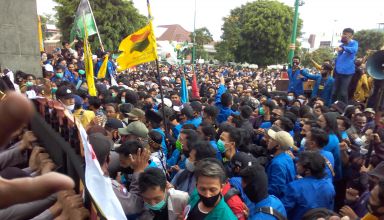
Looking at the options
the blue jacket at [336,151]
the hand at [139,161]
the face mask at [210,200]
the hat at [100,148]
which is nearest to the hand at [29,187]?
the hat at [100,148]

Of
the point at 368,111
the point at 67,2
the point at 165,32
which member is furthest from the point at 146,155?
the point at 165,32

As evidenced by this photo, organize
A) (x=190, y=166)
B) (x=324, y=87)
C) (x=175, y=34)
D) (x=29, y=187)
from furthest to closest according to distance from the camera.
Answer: (x=175, y=34) < (x=324, y=87) < (x=190, y=166) < (x=29, y=187)

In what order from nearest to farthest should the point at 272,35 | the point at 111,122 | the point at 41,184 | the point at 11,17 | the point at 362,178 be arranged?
the point at 41,184
the point at 362,178
the point at 111,122
the point at 11,17
the point at 272,35

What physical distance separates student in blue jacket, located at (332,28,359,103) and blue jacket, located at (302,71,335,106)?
0.46ft

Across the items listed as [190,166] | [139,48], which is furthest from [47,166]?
[139,48]

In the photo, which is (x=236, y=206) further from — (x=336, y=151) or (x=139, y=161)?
(x=336, y=151)

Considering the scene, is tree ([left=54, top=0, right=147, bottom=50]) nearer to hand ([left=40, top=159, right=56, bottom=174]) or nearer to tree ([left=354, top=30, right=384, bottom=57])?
hand ([left=40, top=159, right=56, bottom=174])

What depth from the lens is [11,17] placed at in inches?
412

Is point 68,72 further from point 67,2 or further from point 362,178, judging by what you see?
→ point 67,2

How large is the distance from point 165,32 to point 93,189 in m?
103

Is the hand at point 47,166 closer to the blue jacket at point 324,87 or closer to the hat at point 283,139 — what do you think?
the hat at point 283,139

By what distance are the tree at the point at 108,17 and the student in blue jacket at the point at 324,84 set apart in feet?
68.0

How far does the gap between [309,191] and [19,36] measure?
34.7 ft

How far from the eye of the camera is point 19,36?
10734 millimetres
